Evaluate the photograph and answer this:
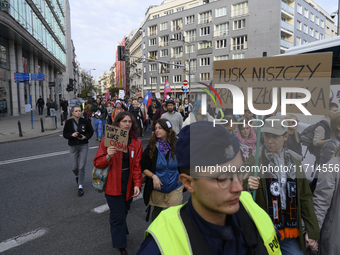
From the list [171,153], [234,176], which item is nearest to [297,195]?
[234,176]

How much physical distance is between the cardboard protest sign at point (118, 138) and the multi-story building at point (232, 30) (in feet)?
95.8

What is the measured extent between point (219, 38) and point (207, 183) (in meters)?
47.7

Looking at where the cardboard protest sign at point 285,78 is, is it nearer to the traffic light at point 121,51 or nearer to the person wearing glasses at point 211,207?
the person wearing glasses at point 211,207

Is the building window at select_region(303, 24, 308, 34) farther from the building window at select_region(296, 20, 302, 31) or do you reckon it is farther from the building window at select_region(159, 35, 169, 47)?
the building window at select_region(159, 35, 169, 47)

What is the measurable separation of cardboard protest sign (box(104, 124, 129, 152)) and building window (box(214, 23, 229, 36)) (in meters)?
45.4

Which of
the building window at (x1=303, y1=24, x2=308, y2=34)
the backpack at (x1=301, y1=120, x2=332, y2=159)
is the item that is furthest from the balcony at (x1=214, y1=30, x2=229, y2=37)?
the backpack at (x1=301, y1=120, x2=332, y2=159)

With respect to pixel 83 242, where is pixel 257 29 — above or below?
above

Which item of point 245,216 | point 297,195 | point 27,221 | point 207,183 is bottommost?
point 27,221

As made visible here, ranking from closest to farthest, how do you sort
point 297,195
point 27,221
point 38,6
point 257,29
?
point 297,195 < point 27,221 < point 38,6 < point 257,29

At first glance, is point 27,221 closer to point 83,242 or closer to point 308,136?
point 83,242

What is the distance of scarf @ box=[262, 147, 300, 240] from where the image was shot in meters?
2.24

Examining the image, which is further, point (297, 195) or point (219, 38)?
point (219, 38)

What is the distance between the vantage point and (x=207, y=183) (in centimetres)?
122

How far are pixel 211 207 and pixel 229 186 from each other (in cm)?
13
